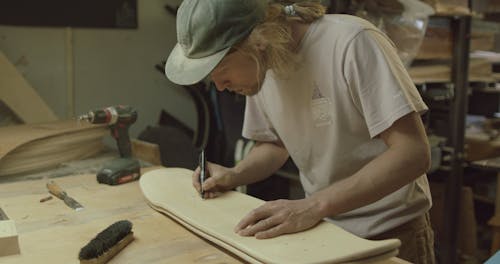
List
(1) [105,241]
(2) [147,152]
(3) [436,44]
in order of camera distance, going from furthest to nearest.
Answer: (3) [436,44] → (2) [147,152] → (1) [105,241]

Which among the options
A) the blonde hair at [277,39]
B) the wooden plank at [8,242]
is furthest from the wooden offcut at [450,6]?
the wooden plank at [8,242]

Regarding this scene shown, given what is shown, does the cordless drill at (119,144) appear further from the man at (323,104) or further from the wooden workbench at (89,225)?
the man at (323,104)

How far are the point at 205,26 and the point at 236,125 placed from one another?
1779 millimetres

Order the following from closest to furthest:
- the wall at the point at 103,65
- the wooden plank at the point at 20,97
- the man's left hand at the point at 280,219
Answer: the man's left hand at the point at 280,219
the wooden plank at the point at 20,97
the wall at the point at 103,65

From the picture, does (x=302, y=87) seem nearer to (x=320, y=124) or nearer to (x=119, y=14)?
(x=320, y=124)

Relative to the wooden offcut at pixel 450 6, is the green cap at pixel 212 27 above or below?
below

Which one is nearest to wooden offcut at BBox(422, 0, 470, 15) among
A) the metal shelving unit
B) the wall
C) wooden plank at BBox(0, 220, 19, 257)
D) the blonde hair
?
the metal shelving unit

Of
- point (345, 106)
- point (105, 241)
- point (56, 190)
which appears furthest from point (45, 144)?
point (345, 106)

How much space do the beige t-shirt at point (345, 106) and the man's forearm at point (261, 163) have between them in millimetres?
112

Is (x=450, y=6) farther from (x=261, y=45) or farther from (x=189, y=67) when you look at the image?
(x=189, y=67)

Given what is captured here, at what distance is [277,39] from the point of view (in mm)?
1264

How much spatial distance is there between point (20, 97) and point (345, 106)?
5.44 feet

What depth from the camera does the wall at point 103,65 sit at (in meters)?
2.44

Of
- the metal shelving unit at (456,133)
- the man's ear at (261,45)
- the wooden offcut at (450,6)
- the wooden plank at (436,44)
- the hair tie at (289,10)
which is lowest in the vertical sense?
the metal shelving unit at (456,133)
